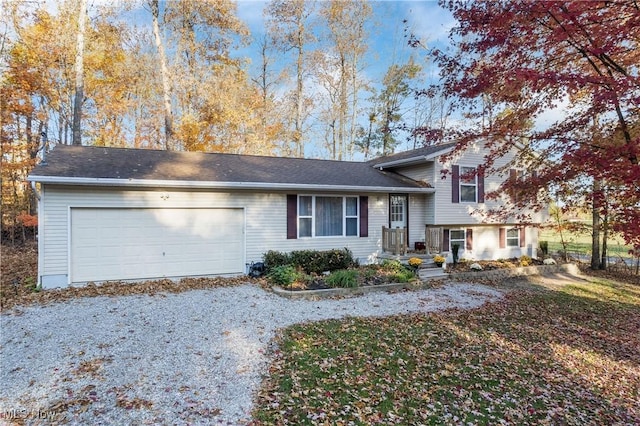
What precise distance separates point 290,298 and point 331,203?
14.2ft

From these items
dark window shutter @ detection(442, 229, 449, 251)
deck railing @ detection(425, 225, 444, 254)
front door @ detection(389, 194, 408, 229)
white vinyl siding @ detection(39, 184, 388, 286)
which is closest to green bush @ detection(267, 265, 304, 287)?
white vinyl siding @ detection(39, 184, 388, 286)

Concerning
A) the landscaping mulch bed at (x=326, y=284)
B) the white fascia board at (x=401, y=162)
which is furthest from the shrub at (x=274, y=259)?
the white fascia board at (x=401, y=162)

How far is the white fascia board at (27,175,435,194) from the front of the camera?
773 cm

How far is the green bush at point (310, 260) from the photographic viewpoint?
32.9ft

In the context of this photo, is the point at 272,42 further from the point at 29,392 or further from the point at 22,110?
the point at 29,392

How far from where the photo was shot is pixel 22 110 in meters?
14.7

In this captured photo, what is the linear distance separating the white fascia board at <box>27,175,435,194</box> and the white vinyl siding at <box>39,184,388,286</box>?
0.33m

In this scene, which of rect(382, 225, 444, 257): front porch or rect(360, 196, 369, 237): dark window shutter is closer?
rect(382, 225, 444, 257): front porch

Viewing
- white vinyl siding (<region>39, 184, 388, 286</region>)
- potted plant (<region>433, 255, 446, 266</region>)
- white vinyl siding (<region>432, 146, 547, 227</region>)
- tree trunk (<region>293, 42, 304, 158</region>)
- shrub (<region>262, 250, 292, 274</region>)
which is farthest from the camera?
tree trunk (<region>293, 42, 304, 158</region>)

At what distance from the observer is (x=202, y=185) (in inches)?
358

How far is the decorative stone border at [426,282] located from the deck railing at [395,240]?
1514 millimetres

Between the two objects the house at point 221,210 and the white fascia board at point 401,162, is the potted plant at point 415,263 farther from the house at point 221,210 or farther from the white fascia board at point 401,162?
the white fascia board at point 401,162

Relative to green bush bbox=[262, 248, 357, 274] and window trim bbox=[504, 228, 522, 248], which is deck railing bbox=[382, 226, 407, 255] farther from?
window trim bbox=[504, 228, 522, 248]

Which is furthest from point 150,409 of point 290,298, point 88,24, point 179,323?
point 88,24
